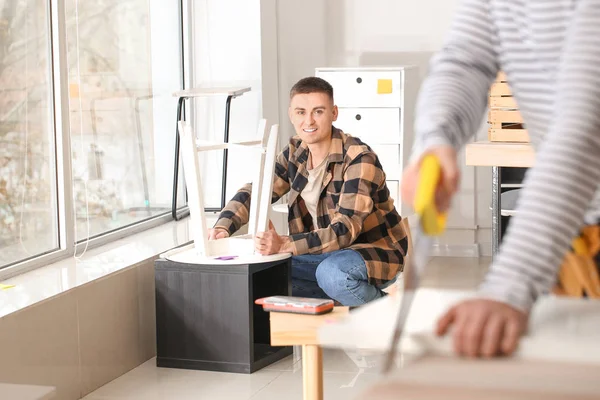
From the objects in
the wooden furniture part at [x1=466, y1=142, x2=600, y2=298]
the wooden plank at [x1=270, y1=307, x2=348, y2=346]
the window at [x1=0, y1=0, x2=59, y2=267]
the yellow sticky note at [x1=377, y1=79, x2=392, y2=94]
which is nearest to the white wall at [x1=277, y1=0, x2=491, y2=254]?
the wooden furniture part at [x1=466, y1=142, x2=600, y2=298]

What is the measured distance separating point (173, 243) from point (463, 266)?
7.44ft

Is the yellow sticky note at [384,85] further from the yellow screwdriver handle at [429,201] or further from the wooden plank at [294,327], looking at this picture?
the yellow screwdriver handle at [429,201]

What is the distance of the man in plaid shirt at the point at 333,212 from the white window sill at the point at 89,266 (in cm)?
49

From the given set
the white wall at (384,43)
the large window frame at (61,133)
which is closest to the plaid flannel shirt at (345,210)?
the large window frame at (61,133)

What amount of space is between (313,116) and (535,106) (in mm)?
2853

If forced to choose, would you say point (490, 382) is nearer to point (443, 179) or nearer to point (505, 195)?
point (443, 179)

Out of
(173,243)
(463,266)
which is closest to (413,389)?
(173,243)

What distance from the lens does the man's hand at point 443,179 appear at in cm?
94

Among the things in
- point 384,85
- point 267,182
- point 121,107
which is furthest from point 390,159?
Answer: point 267,182

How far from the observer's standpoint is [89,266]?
13.6 ft

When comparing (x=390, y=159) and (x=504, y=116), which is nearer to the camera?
(x=504, y=116)

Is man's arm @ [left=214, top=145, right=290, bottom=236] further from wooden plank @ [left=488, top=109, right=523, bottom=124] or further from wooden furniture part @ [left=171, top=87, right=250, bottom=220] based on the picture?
wooden furniture part @ [left=171, top=87, right=250, bottom=220]

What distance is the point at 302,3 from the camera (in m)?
6.66

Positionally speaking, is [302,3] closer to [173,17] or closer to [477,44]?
[173,17]
